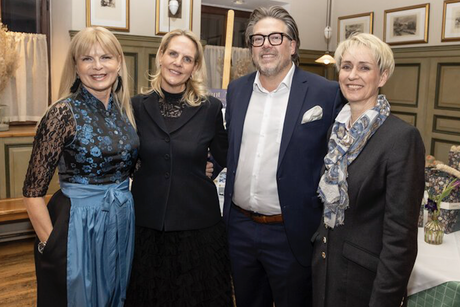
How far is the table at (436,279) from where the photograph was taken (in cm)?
164

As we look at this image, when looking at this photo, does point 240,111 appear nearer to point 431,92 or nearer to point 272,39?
point 272,39

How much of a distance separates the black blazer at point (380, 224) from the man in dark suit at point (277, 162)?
0.30 meters

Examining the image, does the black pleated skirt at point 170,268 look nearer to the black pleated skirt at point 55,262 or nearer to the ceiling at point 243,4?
the black pleated skirt at point 55,262

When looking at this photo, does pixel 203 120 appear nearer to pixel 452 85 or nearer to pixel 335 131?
pixel 335 131

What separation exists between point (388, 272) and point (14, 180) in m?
3.69

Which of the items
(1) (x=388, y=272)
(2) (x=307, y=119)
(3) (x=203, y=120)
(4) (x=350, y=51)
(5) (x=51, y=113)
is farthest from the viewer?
(3) (x=203, y=120)

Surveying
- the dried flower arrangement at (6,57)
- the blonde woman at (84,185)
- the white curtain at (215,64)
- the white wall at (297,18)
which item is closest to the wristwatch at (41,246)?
the blonde woman at (84,185)

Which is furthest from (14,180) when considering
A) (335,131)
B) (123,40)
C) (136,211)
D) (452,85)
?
(452,85)

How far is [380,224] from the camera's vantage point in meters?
1.47

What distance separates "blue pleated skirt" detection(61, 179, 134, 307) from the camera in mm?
1753

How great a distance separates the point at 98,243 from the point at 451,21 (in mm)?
5318

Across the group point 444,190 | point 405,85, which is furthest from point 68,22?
point 405,85

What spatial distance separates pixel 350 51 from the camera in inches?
61.8

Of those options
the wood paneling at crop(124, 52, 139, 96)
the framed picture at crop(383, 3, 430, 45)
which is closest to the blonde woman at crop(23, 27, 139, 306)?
the wood paneling at crop(124, 52, 139, 96)
